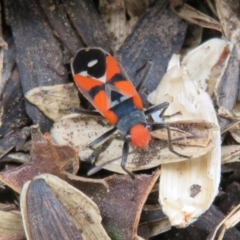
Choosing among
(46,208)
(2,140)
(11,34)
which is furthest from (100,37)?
(46,208)

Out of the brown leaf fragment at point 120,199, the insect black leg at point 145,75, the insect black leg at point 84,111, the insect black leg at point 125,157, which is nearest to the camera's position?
the brown leaf fragment at point 120,199

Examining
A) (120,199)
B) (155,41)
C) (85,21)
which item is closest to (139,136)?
(120,199)

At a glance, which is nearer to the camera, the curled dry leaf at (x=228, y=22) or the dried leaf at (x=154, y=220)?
the dried leaf at (x=154, y=220)

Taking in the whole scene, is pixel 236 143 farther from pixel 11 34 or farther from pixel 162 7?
pixel 11 34

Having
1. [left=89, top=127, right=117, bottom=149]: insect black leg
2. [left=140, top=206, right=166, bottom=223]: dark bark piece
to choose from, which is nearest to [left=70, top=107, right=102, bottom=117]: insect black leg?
[left=89, top=127, right=117, bottom=149]: insect black leg

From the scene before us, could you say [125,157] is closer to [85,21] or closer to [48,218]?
[48,218]

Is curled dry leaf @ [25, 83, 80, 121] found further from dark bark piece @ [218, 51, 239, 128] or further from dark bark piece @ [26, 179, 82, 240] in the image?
dark bark piece @ [218, 51, 239, 128]

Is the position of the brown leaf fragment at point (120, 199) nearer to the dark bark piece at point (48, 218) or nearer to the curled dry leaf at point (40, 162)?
the curled dry leaf at point (40, 162)

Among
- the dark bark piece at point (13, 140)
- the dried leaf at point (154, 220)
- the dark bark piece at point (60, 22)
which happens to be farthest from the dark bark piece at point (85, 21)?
the dried leaf at point (154, 220)
